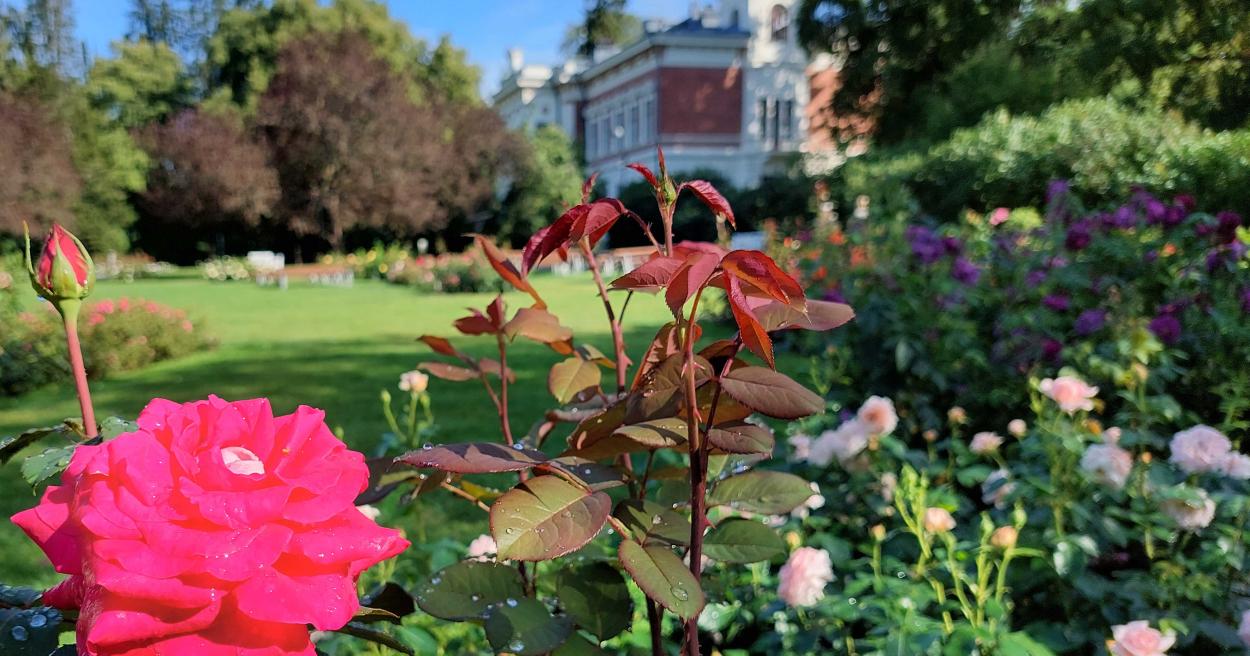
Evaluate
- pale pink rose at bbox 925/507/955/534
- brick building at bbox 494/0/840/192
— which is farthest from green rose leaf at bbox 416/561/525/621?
brick building at bbox 494/0/840/192

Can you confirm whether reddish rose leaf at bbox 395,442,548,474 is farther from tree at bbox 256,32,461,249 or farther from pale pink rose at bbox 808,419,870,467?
tree at bbox 256,32,461,249

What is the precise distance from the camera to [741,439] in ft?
2.06

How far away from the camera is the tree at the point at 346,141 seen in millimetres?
21828

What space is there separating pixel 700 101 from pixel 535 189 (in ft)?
18.3

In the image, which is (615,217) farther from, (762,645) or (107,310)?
(107,310)

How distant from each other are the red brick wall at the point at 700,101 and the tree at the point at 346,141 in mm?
6654

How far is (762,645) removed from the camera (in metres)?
1.49

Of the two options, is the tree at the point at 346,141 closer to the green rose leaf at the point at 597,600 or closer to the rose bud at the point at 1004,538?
the rose bud at the point at 1004,538

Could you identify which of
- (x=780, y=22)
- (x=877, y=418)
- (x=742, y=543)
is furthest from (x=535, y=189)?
(x=742, y=543)

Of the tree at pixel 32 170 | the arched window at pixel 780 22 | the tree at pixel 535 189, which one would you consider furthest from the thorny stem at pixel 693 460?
the arched window at pixel 780 22

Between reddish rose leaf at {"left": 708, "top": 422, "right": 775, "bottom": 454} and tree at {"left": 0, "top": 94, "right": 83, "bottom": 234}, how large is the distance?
22.4 meters

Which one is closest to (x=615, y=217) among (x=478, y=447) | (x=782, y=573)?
(x=478, y=447)

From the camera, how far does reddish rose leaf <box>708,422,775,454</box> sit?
61 cm

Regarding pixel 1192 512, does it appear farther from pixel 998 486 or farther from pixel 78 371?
pixel 78 371
